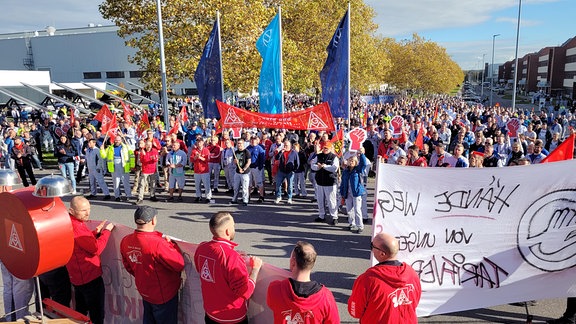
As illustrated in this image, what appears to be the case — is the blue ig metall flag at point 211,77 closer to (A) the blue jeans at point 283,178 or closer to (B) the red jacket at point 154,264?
(A) the blue jeans at point 283,178

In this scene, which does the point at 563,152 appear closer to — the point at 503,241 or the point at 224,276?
the point at 503,241

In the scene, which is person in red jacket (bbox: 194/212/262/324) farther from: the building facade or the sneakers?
the building facade

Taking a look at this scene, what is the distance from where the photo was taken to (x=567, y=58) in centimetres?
8125

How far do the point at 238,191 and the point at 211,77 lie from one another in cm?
467

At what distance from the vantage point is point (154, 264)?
391 cm

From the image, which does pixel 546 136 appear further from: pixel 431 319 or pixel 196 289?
pixel 196 289

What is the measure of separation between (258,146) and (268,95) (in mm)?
2253

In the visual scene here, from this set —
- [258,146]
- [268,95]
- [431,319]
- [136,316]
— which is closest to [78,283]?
[136,316]

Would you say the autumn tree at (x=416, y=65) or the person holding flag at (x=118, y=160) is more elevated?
the autumn tree at (x=416, y=65)

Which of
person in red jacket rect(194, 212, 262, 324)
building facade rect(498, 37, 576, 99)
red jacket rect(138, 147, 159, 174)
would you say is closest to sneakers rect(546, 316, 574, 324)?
person in red jacket rect(194, 212, 262, 324)

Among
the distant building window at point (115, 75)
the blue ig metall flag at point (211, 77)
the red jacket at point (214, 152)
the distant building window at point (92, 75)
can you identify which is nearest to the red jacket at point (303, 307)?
the red jacket at point (214, 152)

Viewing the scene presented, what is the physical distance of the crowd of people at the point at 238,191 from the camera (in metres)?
3.14

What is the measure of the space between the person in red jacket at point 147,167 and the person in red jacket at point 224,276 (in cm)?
823

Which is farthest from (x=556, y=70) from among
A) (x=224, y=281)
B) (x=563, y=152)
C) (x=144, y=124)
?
(x=224, y=281)
